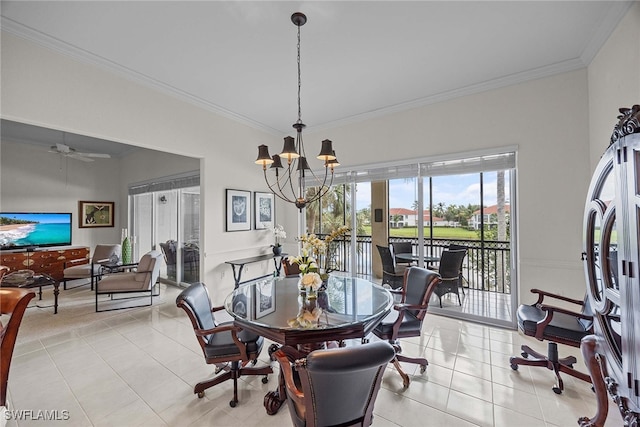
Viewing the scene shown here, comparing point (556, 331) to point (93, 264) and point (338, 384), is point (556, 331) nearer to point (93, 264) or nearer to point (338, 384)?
point (338, 384)

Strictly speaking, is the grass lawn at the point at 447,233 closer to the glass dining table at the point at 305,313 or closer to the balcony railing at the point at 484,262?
the balcony railing at the point at 484,262

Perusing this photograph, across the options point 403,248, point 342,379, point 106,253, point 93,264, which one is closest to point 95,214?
point 106,253

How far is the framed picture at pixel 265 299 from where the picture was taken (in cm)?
202

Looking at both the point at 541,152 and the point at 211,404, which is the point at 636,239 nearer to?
the point at 541,152

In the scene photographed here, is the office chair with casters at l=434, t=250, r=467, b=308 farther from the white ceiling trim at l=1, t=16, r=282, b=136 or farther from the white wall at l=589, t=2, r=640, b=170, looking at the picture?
the white ceiling trim at l=1, t=16, r=282, b=136

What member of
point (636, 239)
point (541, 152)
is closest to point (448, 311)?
point (541, 152)

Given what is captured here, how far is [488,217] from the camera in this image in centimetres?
377

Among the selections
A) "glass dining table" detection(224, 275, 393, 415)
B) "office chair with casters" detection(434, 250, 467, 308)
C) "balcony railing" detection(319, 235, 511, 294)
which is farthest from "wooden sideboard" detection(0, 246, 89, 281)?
"office chair with casters" detection(434, 250, 467, 308)

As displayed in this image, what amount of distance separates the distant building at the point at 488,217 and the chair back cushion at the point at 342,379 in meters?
3.20

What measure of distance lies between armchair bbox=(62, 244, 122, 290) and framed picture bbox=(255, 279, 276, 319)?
390 cm

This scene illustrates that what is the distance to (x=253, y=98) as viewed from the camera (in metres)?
3.70

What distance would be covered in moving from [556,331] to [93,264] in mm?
6977

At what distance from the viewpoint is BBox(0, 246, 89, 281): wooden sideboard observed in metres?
4.89

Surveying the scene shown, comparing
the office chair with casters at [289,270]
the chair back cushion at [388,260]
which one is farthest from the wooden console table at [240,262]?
the chair back cushion at [388,260]
